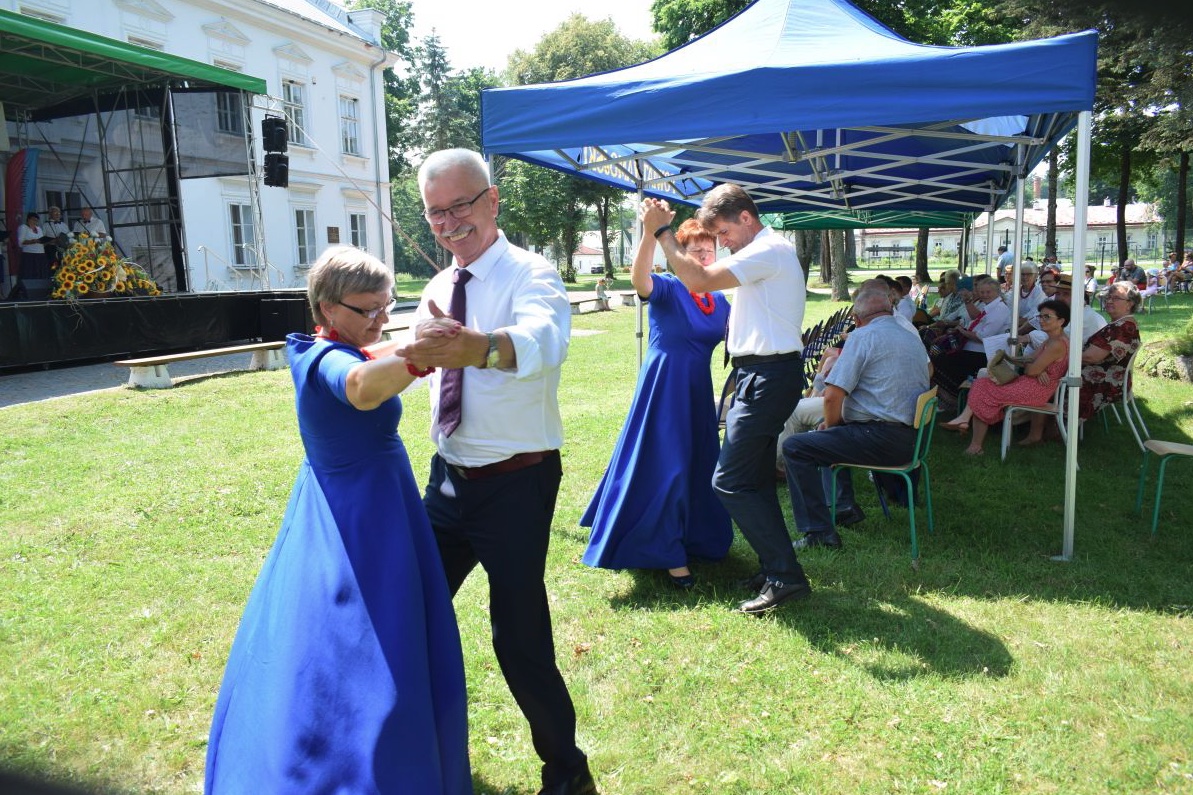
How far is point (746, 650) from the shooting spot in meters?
3.66

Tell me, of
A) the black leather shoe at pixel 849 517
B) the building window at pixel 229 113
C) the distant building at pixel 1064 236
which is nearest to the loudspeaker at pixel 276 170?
the building window at pixel 229 113

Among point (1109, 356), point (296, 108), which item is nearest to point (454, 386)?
point (1109, 356)

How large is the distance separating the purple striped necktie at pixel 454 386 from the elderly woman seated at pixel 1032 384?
5.45m

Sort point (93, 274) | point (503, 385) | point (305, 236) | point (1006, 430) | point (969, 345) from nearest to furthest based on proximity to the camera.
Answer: point (503, 385) < point (1006, 430) < point (969, 345) < point (93, 274) < point (305, 236)

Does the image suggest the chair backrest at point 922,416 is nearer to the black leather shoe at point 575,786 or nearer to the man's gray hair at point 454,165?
the black leather shoe at point 575,786

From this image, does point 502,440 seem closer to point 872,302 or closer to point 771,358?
point 771,358

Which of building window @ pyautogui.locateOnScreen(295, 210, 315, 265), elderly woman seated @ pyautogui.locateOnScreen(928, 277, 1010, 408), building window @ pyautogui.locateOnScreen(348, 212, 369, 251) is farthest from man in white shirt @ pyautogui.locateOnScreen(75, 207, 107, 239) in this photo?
elderly woman seated @ pyautogui.locateOnScreen(928, 277, 1010, 408)

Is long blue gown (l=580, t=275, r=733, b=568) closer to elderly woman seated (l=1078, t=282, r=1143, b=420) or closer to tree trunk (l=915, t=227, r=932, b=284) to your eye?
elderly woman seated (l=1078, t=282, r=1143, b=420)

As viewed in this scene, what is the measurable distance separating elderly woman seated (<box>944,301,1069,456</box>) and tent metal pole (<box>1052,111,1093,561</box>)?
79.2 inches

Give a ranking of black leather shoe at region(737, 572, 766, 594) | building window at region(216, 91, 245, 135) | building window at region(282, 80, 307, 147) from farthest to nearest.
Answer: building window at region(282, 80, 307, 147)
building window at region(216, 91, 245, 135)
black leather shoe at region(737, 572, 766, 594)

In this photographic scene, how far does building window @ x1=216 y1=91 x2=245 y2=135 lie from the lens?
15562 millimetres

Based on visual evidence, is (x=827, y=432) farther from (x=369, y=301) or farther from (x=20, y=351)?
(x=20, y=351)

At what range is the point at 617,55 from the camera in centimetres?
4203

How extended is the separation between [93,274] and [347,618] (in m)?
11.5
